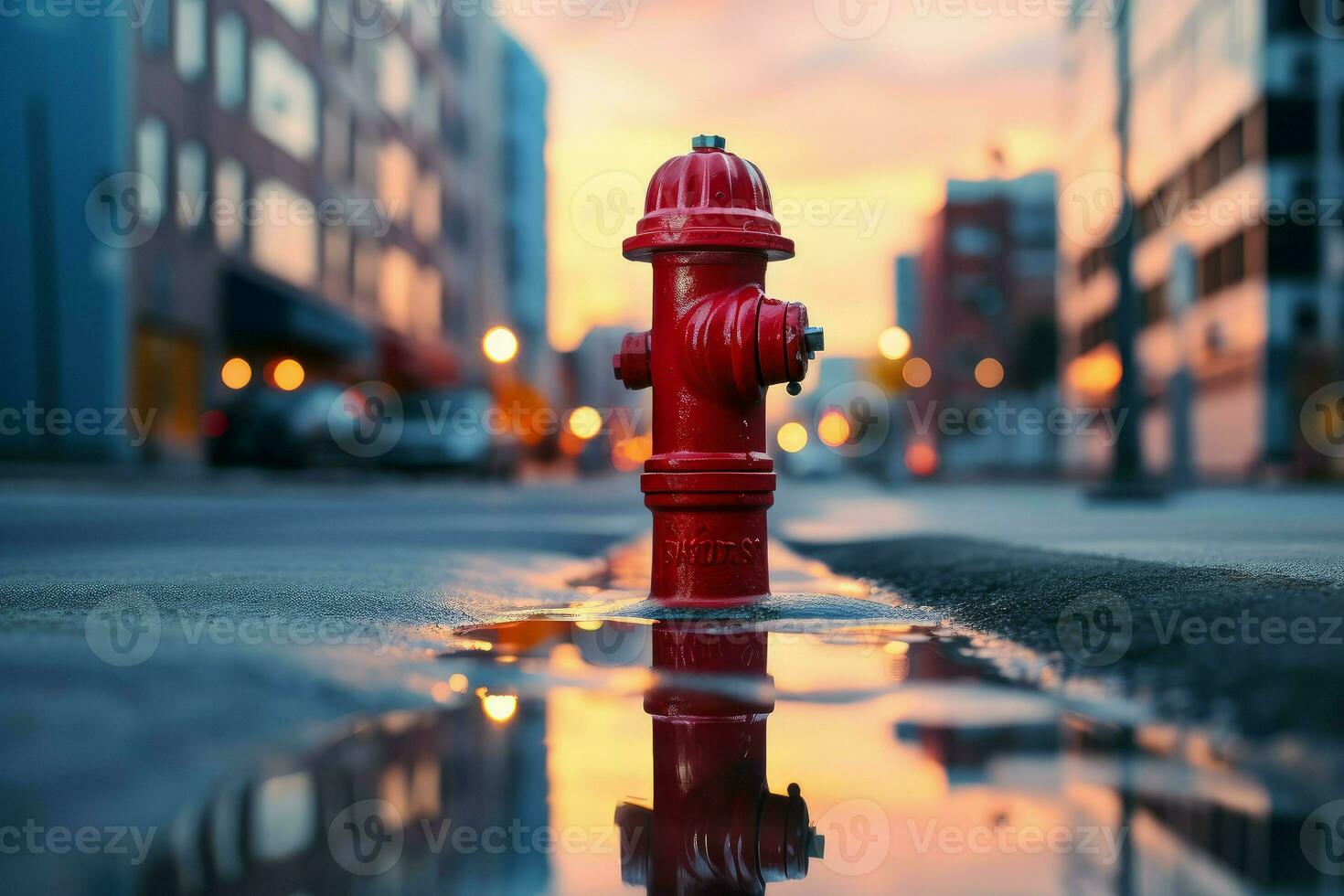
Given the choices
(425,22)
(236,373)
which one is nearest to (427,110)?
(425,22)

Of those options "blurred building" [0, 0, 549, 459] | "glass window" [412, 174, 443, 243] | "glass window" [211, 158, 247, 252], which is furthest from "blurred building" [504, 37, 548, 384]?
"glass window" [211, 158, 247, 252]

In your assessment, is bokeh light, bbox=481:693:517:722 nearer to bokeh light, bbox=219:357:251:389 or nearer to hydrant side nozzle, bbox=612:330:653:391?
hydrant side nozzle, bbox=612:330:653:391

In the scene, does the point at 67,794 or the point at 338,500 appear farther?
the point at 338,500

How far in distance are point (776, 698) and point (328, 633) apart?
45.9 inches

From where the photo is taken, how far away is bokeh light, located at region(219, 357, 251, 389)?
93.9ft

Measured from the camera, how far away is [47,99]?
76.9 feet

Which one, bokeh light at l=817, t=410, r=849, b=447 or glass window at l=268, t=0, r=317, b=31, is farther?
glass window at l=268, t=0, r=317, b=31

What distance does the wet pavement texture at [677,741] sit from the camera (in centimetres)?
129

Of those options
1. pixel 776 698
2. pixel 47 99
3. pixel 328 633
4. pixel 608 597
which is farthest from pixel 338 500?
pixel 47 99

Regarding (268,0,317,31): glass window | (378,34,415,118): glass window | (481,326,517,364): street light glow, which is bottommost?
(481,326,517,364): street light glow

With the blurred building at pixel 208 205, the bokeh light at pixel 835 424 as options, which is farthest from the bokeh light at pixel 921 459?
the blurred building at pixel 208 205

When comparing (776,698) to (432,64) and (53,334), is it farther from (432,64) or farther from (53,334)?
(432,64)

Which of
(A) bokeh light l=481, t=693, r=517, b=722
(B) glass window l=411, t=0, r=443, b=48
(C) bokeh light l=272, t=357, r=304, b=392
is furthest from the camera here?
(B) glass window l=411, t=0, r=443, b=48

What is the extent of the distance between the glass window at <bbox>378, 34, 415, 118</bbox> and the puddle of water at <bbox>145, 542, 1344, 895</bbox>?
41290mm
